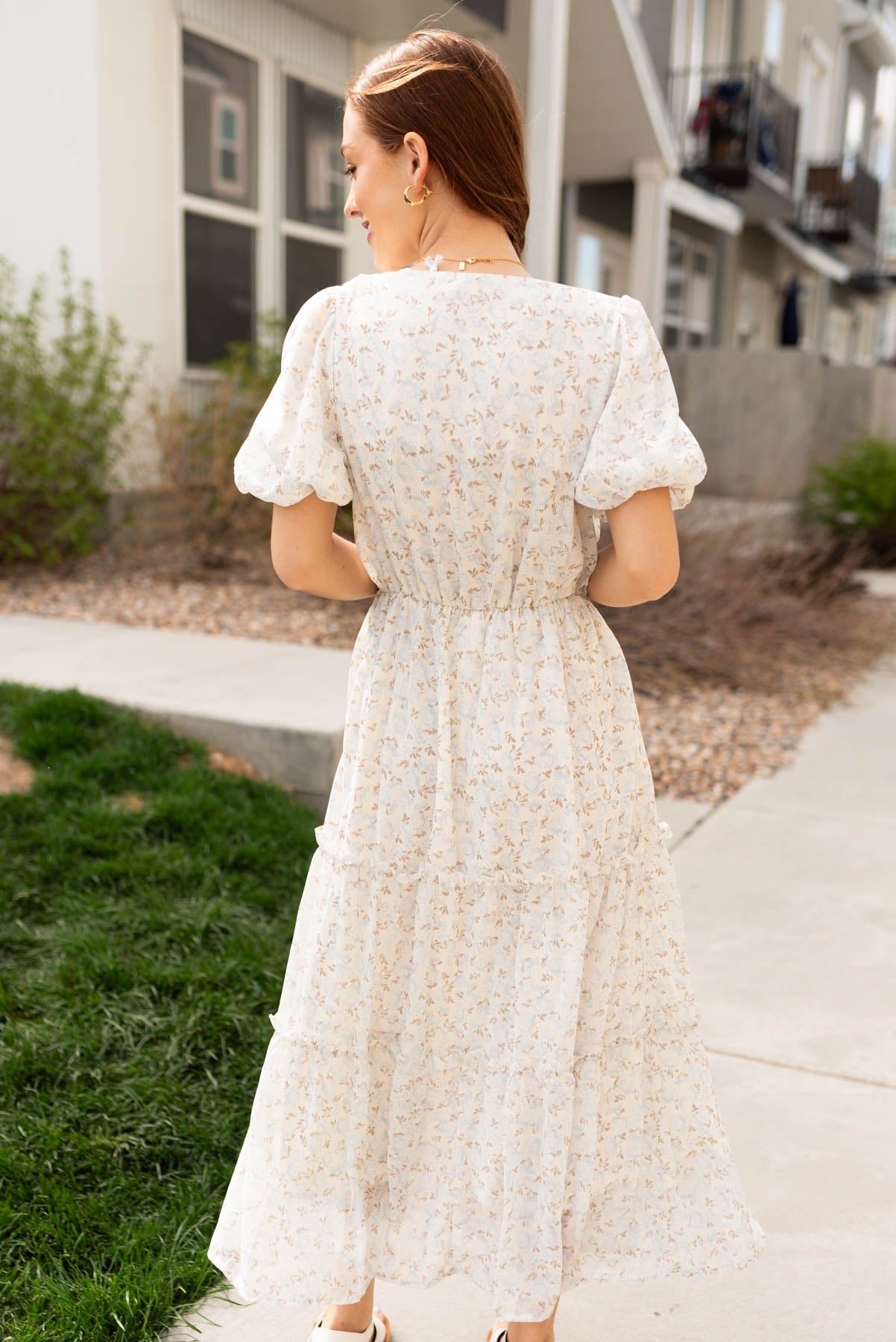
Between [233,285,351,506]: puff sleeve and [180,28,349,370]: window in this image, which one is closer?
[233,285,351,506]: puff sleeve

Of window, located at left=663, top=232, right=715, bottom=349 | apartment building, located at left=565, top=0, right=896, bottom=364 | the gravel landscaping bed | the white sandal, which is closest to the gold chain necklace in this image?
the white sandal

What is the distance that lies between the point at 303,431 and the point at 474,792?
0.50 m

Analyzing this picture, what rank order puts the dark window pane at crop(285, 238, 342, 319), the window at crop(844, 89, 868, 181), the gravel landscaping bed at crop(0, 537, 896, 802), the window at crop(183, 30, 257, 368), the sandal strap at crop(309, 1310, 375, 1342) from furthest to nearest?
the window at crop(844, 89, 868, 181) → the dark window pane at crop(285, 238, 342, 319) → the window at crop(183, 30, 257, 368) → the gravel landscaping bed at crop(0, 537, 896, 802) → the sandal strap at crop(309, 1310, 375, 1342)

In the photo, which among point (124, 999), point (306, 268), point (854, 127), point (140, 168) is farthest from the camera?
point (854, 127)

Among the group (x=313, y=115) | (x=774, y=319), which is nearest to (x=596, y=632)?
(x=313, y=115)

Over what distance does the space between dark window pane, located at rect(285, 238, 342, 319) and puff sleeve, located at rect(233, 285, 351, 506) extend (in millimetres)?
8156

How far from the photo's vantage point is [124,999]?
2.77 m

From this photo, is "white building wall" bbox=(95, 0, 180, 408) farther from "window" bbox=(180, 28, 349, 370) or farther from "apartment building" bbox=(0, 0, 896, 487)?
"window" bbox=(180, 28, 349, 370)

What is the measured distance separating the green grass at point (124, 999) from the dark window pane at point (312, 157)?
611cm

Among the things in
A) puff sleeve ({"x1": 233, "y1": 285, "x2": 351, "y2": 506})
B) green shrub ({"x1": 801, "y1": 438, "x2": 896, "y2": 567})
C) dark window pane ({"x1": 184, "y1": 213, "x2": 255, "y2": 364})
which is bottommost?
green shrub ({"x1": 801, "y1": 438, "x2": 896, "y2": 567})

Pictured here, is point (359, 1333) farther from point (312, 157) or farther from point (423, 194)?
point (312, 157)

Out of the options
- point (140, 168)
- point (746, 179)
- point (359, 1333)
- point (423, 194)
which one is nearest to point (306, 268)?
point (140, 168)

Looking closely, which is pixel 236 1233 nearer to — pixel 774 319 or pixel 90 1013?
pixel 90 1013

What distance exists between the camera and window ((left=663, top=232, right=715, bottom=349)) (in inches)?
615
